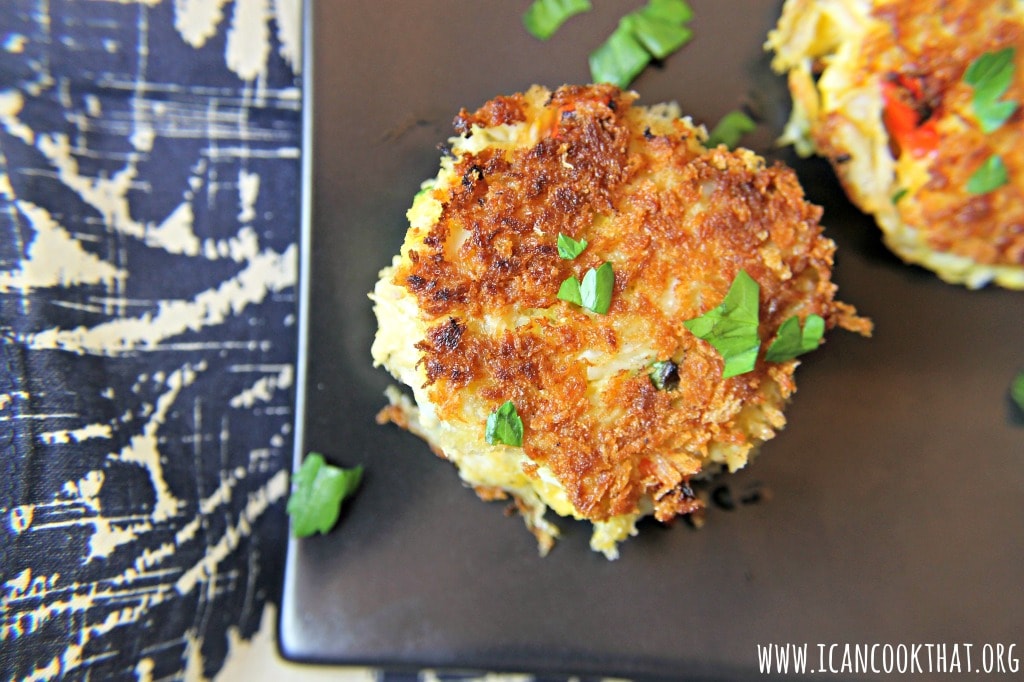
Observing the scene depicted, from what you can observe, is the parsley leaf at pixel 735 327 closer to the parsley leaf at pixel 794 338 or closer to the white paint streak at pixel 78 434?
the parsley leaf at pixel 794 338

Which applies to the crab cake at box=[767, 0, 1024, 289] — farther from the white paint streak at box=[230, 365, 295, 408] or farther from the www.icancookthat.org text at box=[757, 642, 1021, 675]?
the white paint streak at box=[230, 365, 295, 408]

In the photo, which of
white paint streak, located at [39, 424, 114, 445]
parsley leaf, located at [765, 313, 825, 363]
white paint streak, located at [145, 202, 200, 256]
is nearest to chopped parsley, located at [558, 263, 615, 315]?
parsley leaf, located at [765, 313, 825, 363]

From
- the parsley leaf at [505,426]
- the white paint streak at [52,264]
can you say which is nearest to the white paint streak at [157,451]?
the white paint streak at [52,264]

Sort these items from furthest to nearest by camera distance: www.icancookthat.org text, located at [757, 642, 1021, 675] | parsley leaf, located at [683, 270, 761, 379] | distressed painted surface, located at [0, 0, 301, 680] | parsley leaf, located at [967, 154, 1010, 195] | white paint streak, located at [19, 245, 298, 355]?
white paint streak, located at [19, 245, 298, 355] < distressed painted surface, located at [0, 0, 301, 680] < www.icancookthat.org text, located at [757, 642, 1021, 675] < parsley leaf, located at [967, 154, 1010, 195] < parsley leaf, located at [683, 270, 761, 379]

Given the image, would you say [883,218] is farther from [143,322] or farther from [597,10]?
[143,322]

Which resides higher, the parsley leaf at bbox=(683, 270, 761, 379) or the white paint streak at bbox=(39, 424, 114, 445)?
the parsley leaf at bbox=(683, 270, 761, 379)

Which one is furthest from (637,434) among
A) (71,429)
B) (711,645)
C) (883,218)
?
(71,429)

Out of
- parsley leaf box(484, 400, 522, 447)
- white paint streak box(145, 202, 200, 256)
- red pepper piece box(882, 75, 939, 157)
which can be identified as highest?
red pepper piece box(882, 75, 939, 157)
